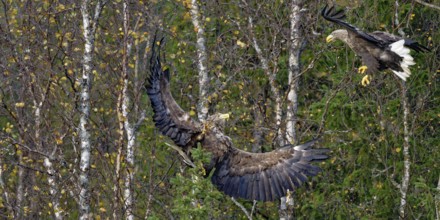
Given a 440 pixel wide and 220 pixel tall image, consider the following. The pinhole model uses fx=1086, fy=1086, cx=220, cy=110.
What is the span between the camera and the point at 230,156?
11.3m

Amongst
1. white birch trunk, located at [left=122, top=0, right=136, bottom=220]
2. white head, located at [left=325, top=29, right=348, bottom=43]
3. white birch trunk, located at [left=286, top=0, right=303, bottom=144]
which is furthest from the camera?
white birch trunk, located at [left=286, top=0, right=303, bottom=144]

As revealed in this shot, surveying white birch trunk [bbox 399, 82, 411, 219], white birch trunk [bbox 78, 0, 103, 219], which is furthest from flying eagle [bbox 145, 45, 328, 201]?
white birch trunk [bbox 399, 82, 411, 219]

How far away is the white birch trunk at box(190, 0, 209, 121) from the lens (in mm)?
13258

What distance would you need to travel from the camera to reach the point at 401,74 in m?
11.4

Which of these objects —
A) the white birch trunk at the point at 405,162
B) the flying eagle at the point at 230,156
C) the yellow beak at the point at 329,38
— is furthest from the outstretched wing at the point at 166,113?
the white birch trunk at the point at 405,162

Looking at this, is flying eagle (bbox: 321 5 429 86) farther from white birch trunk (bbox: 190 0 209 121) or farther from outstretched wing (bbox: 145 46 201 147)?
white birch trunk (bbox: 190 0 209 121)

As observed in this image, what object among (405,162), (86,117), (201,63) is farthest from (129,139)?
(405,162)

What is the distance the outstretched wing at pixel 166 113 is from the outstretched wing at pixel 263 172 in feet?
1.54

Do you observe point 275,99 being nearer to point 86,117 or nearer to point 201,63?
point 201,63

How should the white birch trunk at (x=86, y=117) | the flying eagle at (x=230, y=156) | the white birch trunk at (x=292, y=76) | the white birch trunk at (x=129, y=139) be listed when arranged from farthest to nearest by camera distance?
the white birch trunk at (x=292, y=76) < the white birch trunk at (x=86, y=117) < the flying eagle at (x=230, y=156) < the white birch trunk at (x=129, y=139)

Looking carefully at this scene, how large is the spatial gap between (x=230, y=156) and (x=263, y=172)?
382 mm

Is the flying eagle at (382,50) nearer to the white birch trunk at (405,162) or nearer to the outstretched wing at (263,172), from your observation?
the outstretched wing at (263,172)

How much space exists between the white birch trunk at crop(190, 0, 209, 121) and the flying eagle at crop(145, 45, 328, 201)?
1.86 metres

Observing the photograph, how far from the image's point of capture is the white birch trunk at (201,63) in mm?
13258
